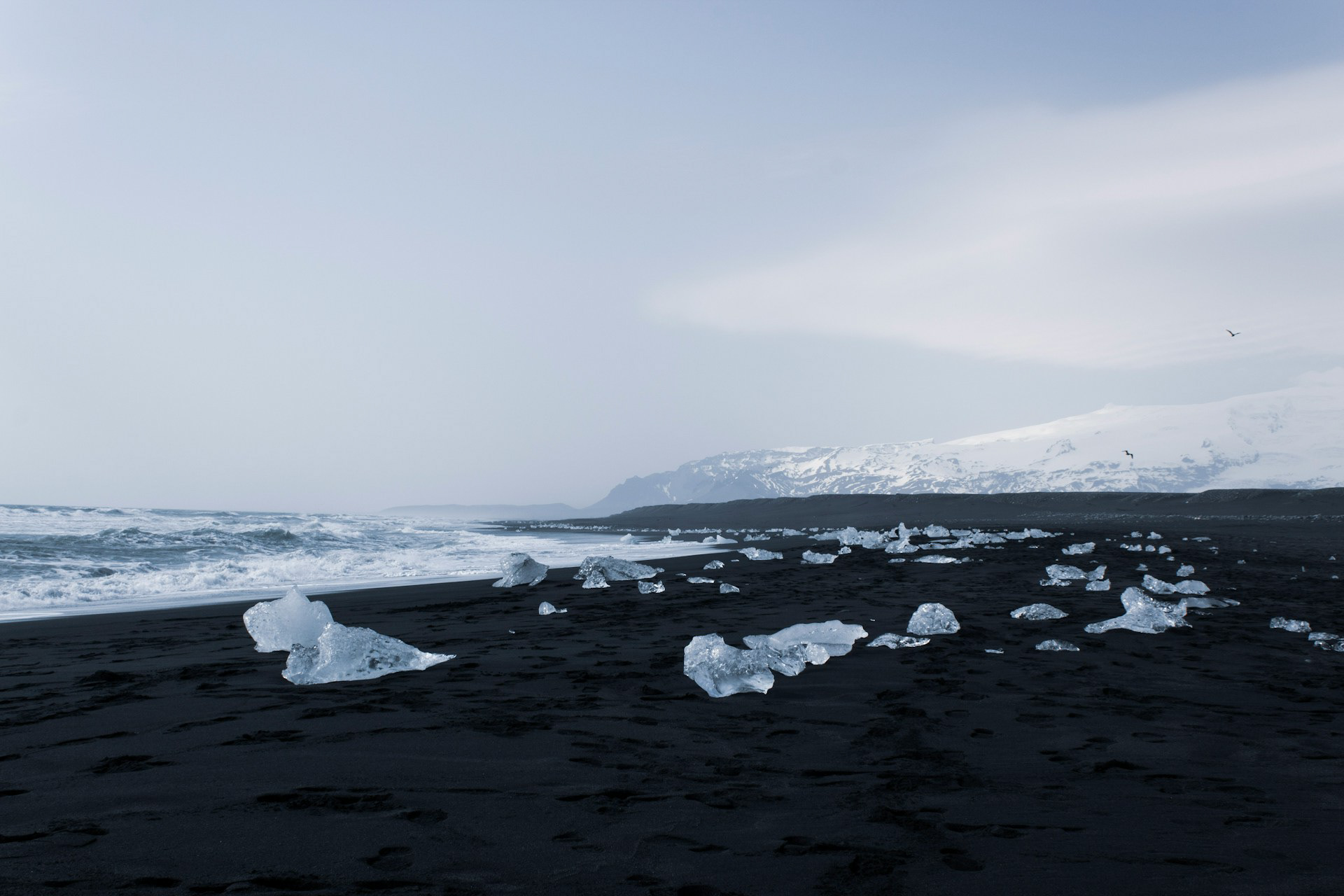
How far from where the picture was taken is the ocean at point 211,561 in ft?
32.9

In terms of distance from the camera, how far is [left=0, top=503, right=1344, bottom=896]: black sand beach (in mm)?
2127

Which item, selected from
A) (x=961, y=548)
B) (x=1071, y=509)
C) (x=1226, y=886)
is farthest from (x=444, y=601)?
(x=1071, y=509)

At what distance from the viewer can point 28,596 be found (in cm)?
966

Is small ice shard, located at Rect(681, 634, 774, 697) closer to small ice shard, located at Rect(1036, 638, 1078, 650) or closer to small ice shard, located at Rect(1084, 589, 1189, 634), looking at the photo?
small ice shard, located at Rect(1036, 638, 1078, 650)

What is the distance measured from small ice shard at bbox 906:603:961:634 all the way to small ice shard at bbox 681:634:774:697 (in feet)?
6.33

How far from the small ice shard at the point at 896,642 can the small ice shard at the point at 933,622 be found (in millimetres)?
305

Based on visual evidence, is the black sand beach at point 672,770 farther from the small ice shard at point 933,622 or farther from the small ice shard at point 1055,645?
the small ice shard at point 933,622

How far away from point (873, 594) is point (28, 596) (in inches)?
417

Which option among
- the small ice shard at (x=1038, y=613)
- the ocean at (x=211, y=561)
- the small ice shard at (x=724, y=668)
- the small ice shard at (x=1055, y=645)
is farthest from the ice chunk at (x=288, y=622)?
the small ice shard at (x=1038, y=613)

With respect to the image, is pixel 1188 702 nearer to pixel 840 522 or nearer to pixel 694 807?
pixel 694 807

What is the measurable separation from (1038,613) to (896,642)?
6.35ft

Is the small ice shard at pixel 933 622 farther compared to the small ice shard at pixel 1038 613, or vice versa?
the small ice shard at pixel 1038 613

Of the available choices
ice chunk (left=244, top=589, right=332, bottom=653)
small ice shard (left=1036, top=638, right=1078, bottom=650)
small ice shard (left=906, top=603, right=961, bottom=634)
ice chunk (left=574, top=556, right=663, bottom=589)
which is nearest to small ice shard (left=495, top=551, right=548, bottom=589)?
ice chunk (left=574, top=556, right=663, bottom=589)

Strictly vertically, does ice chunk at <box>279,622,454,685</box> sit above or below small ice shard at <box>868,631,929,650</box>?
above
